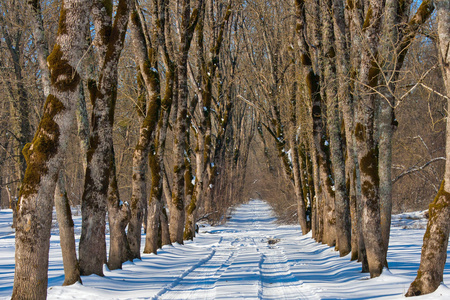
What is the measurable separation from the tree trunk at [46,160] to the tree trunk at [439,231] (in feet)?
17.1

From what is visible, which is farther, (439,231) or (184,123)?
(184,123)

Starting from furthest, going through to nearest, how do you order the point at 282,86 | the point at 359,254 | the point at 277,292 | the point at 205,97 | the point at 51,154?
the point at 282,86, the point at 205,97, the point at 359,254, the point at 277,292, the point at 51,154

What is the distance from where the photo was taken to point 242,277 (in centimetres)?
875

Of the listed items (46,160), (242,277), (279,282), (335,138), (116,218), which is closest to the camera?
(46,160)

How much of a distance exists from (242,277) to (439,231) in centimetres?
402

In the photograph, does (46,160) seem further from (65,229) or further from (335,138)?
(335,138)

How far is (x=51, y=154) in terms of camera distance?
5.84 metres

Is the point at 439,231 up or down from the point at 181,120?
down

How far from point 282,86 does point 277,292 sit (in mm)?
17283

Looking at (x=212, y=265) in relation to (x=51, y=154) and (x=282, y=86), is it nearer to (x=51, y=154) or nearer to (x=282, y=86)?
(x=51, y=154)

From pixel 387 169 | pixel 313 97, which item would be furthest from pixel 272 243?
pixel 387 169

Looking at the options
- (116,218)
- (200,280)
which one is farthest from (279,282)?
(116,218)

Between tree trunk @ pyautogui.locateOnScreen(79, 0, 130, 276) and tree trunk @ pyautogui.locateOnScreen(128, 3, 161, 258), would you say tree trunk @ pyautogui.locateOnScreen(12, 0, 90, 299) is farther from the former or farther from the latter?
tree trunk @ pyautogui.locateOnScreen(128, 3, 161, 258)

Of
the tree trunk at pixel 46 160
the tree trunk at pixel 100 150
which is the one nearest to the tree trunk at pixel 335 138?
the tree trunk at pixel 100 150
